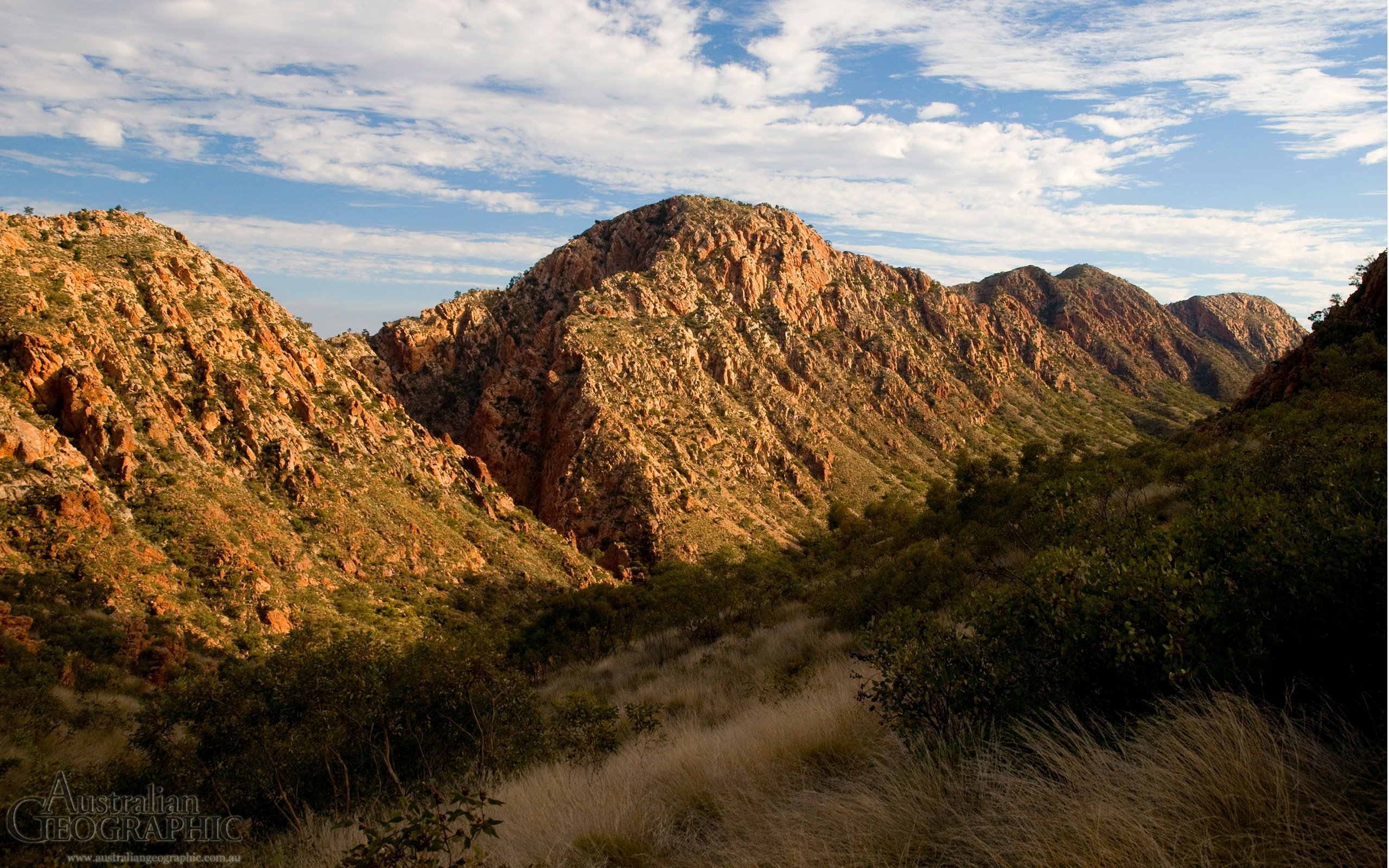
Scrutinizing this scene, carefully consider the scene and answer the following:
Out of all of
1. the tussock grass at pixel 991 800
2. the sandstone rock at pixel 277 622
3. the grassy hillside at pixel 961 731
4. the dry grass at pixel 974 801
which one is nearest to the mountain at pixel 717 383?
the sandstone rock at pixel 277 622

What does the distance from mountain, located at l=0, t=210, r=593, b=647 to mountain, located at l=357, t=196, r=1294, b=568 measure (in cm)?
1291

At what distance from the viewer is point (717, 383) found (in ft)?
254

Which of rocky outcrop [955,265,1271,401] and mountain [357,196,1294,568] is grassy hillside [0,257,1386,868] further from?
rocky outcrop [955,265,1271,401]

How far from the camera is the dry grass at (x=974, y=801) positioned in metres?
3.74

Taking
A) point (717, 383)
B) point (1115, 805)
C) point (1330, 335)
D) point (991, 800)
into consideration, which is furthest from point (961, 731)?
point (717, 383)

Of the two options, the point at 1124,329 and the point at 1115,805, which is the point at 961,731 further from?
the point at 1124,329

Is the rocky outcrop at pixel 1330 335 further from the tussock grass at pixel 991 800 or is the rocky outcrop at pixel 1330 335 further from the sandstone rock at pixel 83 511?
the sandstone rock at pixel 83 511

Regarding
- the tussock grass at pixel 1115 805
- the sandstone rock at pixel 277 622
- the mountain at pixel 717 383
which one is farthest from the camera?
the mountain at pixel 717 383

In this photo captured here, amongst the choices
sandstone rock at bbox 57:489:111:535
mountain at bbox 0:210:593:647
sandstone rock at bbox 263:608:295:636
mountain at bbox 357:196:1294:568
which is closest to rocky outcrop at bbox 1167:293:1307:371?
mountain at bbox 357:196:1294:568

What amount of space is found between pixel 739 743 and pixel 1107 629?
4390mm

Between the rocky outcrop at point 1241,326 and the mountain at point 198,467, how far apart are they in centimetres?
19773

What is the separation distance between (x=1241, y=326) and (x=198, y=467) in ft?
762

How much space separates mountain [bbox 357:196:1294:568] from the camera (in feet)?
195

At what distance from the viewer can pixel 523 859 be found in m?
5.79
